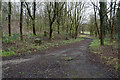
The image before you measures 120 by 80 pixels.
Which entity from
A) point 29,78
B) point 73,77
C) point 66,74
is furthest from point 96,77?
point 29,78

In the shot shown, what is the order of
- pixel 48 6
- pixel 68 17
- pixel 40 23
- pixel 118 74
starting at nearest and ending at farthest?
pixel 118 74 < pixel 48 6 < pixel 40 23 < pixel 68 17

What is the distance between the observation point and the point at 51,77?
378 cm

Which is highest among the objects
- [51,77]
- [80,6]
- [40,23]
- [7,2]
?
[80,6]

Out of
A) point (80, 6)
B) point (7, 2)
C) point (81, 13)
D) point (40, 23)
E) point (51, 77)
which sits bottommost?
point (51, 77)

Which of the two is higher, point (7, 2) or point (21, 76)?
point (7, 2)

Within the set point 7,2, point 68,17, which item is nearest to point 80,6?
point 68,17

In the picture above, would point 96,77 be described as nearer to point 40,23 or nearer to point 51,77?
point 51,77

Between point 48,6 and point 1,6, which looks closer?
point 1,6

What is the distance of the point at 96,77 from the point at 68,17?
22.5 metres

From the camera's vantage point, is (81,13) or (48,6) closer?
(48,6)

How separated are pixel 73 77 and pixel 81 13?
22.7m

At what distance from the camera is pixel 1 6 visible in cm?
1206

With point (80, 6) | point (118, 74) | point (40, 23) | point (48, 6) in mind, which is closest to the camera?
point (118, 74)

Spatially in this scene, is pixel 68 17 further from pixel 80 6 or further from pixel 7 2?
pixel 7 2
